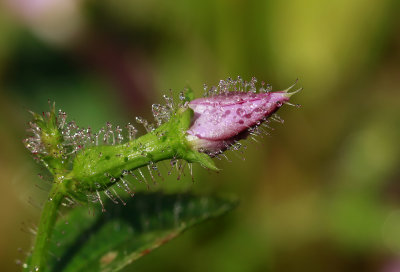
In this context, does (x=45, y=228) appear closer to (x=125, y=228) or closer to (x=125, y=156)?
(x=125, y=156)

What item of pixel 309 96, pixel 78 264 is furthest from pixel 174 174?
pixel 78 264

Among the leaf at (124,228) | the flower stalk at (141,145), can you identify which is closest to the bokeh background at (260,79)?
the leaf at (124,228)

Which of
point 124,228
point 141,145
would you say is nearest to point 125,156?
point 141,145

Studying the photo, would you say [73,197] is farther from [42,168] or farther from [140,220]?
[140,220]

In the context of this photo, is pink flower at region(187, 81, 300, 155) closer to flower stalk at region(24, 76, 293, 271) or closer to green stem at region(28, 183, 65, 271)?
flower stalk at region(24, 76, 293, 271)

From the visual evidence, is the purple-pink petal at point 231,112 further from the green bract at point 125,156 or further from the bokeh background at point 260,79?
the bokeh background at point 260,79

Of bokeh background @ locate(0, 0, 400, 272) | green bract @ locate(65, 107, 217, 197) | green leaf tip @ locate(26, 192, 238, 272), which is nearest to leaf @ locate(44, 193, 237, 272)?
green leaf tip @ locate(26, 192, 238, 272)

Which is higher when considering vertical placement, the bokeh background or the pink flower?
the bokeh background
